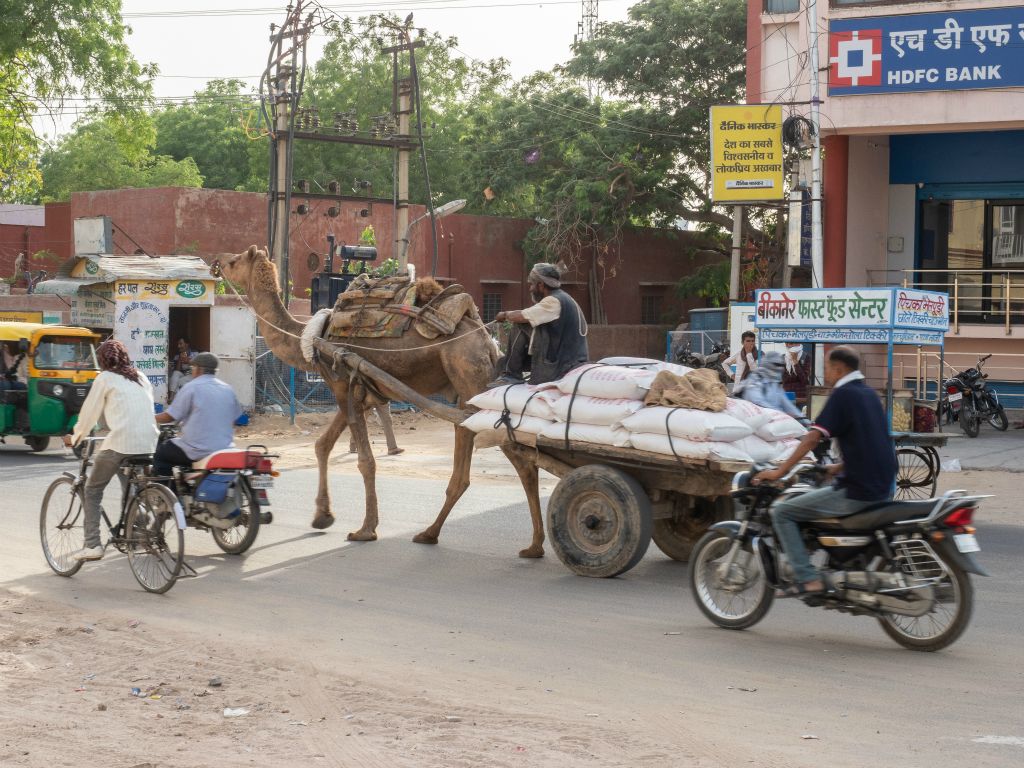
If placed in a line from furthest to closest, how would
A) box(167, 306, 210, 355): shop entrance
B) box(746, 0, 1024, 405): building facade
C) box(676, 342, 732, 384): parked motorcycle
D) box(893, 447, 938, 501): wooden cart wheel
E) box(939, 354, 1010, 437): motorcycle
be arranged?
box(167, 306, 210, 355): shop entrance, box(676, 342, 732, 384): parked motorcycle, box(746, 0, 1024, 405): building facade, box(939, 354, 1010, 437): motorcycle, box(893, 447, 938, 501): wooden cart wheel

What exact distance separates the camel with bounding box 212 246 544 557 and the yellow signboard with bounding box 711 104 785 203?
13.4 meters

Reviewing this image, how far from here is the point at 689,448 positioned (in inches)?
345

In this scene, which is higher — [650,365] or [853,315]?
[853,315]

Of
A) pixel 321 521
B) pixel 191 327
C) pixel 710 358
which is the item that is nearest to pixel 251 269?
pixel 321 521

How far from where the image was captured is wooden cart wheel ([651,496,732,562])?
10.3 meters

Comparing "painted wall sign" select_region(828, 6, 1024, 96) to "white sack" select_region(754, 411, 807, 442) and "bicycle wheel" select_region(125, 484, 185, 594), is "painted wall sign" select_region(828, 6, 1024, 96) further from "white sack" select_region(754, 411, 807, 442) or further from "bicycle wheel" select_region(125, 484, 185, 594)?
"bicycle wheel" select_region(125, 484, 185, 594)

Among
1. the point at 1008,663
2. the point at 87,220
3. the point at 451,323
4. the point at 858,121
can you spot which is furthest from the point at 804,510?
the point at 87,220

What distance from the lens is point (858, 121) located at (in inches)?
913

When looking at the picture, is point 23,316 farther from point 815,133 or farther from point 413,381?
point 413,381

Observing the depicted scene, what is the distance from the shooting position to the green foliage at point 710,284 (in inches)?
1454

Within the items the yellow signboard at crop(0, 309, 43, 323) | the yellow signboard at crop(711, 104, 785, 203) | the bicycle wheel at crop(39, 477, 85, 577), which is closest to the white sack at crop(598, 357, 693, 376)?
the bicycle wheel at crop(39, 477, 85, 577)

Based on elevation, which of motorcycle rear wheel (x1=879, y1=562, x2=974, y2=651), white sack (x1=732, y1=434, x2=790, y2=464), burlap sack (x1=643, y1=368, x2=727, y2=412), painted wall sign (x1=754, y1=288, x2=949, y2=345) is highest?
painted wall sign (x1=754, y1=288, x2=949, y2=345)

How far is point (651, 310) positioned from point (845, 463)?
34.6 m

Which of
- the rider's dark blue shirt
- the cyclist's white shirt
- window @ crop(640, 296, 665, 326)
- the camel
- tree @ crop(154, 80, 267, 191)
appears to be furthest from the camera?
tree @ crop(154, 80, 267, 191)
